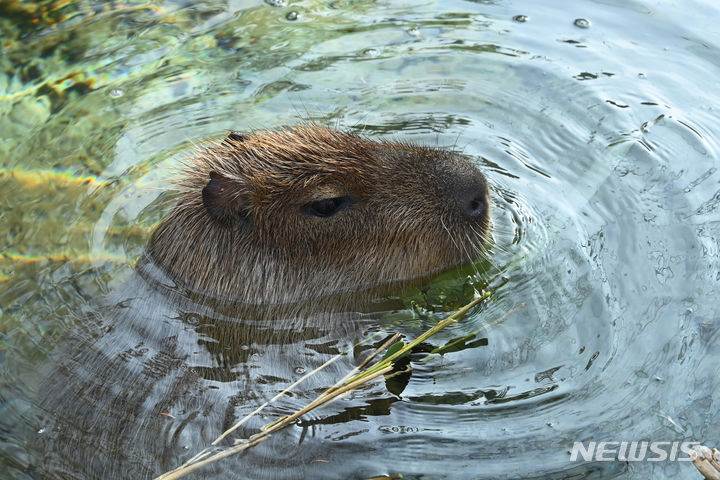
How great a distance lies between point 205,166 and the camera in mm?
4164

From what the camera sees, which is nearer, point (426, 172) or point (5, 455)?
point (5, 455)

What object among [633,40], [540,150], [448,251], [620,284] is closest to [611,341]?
[620,284]

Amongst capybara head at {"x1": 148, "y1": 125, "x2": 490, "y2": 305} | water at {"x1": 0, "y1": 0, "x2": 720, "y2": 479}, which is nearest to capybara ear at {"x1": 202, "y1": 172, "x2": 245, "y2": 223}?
capybara head at {"x1": 148, "y1": 125, "x2": 490, "y2": 305}

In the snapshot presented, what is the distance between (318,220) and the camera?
390 centimetres

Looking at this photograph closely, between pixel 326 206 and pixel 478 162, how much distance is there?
1452 mm

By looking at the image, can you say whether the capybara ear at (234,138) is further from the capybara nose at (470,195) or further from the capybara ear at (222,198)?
the capybara nose at (470,195)

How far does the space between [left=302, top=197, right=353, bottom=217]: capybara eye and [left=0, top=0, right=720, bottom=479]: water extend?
60 cm

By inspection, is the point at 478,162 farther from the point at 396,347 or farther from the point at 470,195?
the point at 396,347

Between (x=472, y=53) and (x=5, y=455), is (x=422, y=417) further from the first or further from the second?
(x=472, y=53)

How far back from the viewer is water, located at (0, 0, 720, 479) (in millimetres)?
3385

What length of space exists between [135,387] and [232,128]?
7.42 ft

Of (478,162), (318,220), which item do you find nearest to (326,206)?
(318,220)

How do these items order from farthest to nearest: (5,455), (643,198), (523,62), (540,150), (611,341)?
(523,62)
(540,150)
(643,198)
(611,341)
(5,455)

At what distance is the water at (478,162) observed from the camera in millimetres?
3385
